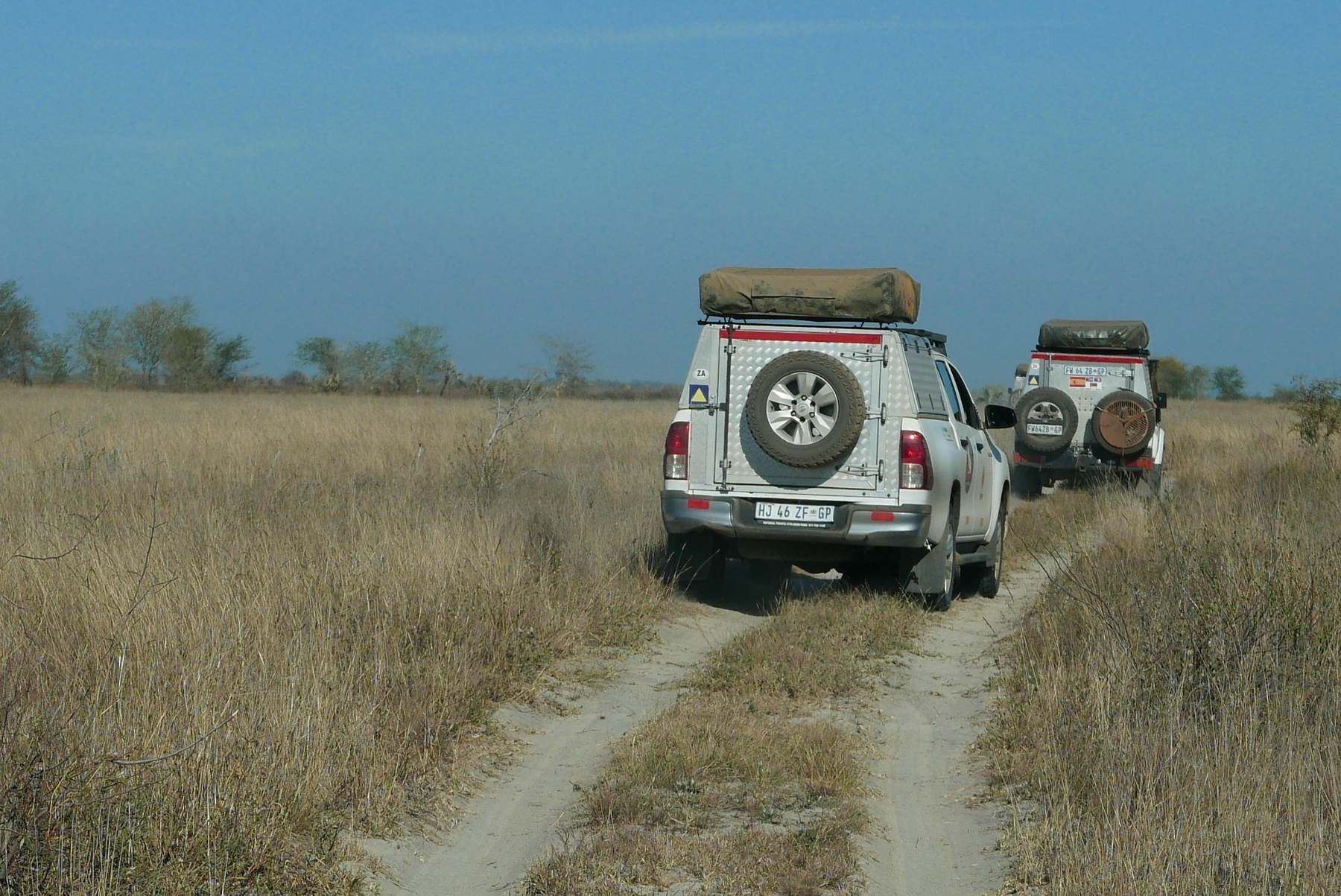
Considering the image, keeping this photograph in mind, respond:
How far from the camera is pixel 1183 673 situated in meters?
6.11

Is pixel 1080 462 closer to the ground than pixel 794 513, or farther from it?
closer to the ground

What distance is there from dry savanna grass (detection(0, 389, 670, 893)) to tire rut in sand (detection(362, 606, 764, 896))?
0.69 feet

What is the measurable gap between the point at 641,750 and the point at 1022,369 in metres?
17.0

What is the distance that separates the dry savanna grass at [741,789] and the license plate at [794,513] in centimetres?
134

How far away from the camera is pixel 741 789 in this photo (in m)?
5.52

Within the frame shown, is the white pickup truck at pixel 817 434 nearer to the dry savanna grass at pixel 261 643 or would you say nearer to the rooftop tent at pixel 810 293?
the rooftop tent at pixel 810 293

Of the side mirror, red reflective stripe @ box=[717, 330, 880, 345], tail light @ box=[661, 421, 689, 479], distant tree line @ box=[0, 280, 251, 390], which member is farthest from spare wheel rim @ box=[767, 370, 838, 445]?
distant tree line @ box=[0, 280, 251, 390]

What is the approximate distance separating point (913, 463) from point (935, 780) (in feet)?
12.6

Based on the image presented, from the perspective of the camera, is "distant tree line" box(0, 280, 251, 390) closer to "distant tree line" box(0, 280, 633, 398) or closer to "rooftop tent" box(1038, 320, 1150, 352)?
"distant tree line" box(0, 280, 633, 398)

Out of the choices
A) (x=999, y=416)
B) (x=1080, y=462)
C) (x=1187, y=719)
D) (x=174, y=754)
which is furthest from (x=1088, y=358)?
(x=174, y=754)

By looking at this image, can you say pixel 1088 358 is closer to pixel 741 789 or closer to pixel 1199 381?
pixel 741 789

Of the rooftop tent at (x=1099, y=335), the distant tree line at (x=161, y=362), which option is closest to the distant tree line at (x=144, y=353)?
the distant tree line at (x=161, y=362)

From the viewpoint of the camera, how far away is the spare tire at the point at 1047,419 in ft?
65.3

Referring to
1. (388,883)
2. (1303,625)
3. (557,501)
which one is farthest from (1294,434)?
(388,883)
